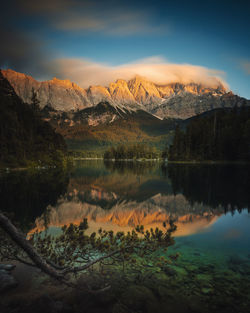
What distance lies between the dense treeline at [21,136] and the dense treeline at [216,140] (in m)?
81.4

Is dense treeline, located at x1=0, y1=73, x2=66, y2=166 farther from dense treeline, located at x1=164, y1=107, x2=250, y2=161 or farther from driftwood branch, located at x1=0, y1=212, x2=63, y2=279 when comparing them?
dense treeline, located at x1=164, y1=107, x2=250, y2=161

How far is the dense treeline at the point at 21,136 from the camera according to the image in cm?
5855

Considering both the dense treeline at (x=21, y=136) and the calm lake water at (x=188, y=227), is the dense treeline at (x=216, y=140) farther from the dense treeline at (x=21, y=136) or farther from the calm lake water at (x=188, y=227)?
the calm lake water at (x=188, y=227)

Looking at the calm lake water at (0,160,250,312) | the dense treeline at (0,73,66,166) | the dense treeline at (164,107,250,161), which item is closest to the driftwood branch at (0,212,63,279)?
the calm lake water at (0,160,250,312)

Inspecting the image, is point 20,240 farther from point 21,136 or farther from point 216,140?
point 216,140

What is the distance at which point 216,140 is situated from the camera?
405 ft

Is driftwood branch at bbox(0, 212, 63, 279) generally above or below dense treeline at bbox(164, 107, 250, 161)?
below

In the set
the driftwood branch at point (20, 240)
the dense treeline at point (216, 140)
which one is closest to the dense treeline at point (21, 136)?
the driftwood branch at point (20, 240)

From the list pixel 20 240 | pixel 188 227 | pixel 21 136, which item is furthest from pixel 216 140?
pixel 20 240

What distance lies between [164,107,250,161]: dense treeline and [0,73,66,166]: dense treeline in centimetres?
8144

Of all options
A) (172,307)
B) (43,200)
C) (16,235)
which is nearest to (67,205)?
(43,200)

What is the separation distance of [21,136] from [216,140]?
104m

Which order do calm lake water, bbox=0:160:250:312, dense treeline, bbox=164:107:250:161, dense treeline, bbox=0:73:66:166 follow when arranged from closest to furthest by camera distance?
1. calm lake water, bbox=0:160:250:312
2. dense treeline, bbox=0:73:66:166
3. dense treeline, bbox=164:107:250:161

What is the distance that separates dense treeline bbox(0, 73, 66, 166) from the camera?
58547 millimetres
